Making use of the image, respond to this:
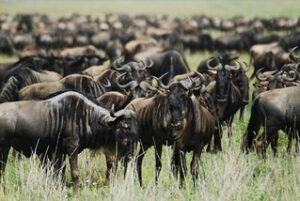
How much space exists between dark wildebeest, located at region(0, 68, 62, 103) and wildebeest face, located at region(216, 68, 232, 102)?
10.2ft

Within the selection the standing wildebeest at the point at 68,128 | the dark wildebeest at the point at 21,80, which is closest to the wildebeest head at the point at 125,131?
the standing wildebeest at the point at 68,128

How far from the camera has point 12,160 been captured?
315 inches

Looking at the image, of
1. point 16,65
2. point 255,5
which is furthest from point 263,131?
point 255,5

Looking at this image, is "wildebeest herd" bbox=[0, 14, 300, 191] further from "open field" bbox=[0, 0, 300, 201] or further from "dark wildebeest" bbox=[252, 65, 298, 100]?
"open field" bbox=[0, 0, 300, 201]

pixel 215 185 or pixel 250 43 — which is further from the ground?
pixel 215 185

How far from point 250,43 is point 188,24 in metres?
12.0

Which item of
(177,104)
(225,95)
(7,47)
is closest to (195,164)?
(177,104)

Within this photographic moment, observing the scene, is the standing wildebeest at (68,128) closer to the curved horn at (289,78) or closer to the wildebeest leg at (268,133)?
the wildebeest leg at (268,133)

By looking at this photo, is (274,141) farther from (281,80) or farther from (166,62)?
(166,62)

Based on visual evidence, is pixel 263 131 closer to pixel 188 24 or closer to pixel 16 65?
pixel 16 65

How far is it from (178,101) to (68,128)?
4.08ft

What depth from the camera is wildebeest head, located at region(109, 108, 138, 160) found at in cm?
670

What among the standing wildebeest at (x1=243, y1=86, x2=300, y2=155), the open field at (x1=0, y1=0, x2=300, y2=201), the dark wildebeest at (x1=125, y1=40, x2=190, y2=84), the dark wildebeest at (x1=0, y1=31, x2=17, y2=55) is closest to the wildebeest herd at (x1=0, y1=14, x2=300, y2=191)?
the standing wildebeest at (x1=243, y1=86, x2=300, y2=155)

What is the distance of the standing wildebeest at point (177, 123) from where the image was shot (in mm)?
6703
